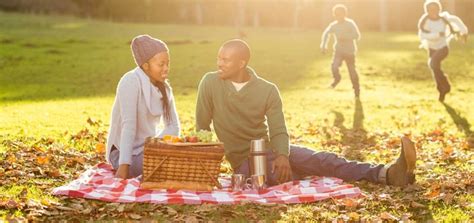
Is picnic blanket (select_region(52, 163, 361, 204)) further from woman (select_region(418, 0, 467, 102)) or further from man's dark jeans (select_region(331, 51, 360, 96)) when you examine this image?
man's dark jeans (select_region(331, 51, 360, 96))

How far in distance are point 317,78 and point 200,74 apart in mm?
4194

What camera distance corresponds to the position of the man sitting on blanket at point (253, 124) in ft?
29.5

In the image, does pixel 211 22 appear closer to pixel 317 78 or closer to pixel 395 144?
pixel 317 78

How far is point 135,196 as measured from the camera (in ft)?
26.9

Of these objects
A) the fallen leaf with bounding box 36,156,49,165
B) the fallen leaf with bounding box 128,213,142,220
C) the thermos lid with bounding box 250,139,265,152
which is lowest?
the fallen leaf with bounding box 36,156,49,165

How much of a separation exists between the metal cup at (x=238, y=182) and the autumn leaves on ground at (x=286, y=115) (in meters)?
0.82

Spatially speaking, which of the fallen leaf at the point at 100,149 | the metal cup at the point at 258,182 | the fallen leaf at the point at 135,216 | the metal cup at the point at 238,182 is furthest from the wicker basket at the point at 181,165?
the fallen leaf at the point at 100,149

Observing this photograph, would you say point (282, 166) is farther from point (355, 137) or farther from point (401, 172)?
point (355, 137)

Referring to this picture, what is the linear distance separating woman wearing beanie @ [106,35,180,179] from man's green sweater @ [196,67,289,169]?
0.45 metres

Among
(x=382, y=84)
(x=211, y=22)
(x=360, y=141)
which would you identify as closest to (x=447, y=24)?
(x=360, y=141)

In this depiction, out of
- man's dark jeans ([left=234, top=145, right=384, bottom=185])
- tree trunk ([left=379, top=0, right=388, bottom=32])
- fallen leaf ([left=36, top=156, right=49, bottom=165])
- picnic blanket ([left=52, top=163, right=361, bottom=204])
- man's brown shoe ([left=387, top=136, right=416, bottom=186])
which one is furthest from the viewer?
tree trunk ([left=379, top=0, right=388, bottom=32])

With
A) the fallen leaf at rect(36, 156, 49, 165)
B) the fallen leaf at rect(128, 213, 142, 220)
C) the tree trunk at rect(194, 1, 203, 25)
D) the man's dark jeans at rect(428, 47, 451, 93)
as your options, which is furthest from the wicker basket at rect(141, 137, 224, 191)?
the tree trunk at rect(194, 1, 203, 25)

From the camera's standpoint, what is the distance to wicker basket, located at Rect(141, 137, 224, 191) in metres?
8.47

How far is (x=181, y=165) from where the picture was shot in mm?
8578
